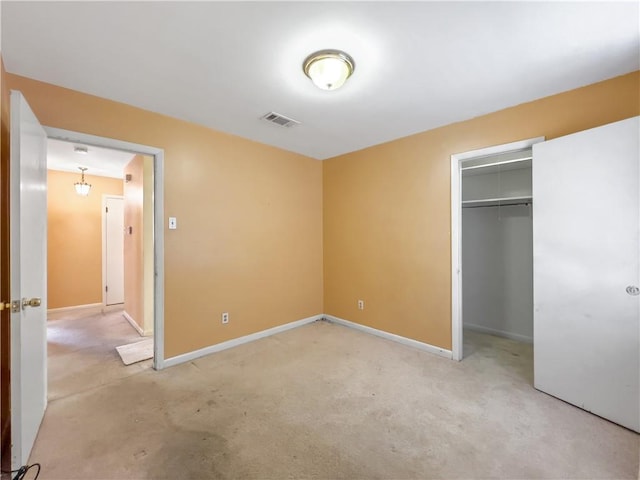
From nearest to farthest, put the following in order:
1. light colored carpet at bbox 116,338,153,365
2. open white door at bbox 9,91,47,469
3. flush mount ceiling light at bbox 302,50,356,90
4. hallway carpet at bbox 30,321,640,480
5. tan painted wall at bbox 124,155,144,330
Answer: open white door at bbox 9,91,47,469
hallway carpet at bbox 30,321,640,480
flush mount ceiling light at bbox 302,50,356,90
light colored carpet at bbox 116,338,153,365
tan painted wall at bbox 124,155,144,330

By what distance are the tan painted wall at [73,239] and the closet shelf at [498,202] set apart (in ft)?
21.1

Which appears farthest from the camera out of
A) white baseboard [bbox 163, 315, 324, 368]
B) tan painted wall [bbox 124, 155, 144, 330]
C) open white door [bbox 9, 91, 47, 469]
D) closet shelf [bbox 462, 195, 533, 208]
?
tan painted wall [bbox 124, 155, 144, 330]

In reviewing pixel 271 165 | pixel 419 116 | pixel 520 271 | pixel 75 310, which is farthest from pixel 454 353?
pixel 75 310

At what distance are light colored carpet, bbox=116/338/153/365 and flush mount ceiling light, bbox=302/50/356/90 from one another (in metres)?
3.27

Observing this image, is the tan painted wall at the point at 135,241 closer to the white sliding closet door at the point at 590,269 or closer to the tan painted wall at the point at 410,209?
the tan painted wall at the point at 410,209

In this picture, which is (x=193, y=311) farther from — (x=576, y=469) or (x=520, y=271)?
(x=520, y=271)

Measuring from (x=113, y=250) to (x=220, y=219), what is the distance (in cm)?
360

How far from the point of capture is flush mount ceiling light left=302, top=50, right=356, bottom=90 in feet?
5.94

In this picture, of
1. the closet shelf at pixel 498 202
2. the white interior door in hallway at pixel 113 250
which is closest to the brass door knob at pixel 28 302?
the closet shelf at pixel 498 202

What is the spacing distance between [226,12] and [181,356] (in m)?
2.98

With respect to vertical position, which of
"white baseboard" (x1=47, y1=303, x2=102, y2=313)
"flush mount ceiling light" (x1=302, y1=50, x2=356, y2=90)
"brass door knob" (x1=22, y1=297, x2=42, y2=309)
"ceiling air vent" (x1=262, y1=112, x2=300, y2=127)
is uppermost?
"ceiling air vent" (x1=262, y1=112, x2=300, y2=127)

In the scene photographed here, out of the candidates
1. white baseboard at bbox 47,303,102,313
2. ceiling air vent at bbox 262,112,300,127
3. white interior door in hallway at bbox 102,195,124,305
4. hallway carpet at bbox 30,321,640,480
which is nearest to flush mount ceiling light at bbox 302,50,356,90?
ceiling air vent at bbox 262,112,300,127

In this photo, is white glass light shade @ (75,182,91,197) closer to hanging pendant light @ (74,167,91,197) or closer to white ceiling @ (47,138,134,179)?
hanging pendant light @ (74,167,91,197)

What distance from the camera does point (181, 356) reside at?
2.87m
